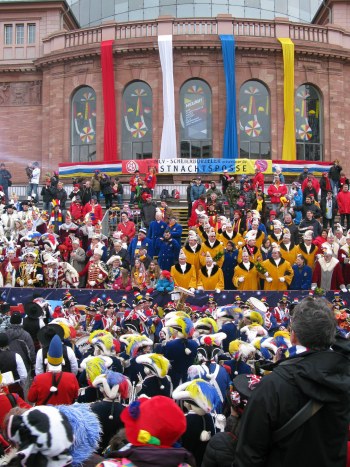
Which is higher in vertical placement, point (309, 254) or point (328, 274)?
point (309, 254)

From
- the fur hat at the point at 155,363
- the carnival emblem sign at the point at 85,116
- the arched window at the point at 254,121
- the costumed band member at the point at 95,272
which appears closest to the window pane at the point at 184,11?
the arched window at the point at 254,121

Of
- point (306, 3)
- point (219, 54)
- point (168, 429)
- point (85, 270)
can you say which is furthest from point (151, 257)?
point (306, 3)

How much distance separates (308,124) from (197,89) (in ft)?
18.2

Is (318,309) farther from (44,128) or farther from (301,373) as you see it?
(44,128)

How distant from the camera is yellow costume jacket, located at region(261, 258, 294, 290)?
15.2 metres

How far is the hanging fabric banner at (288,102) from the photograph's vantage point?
3000 centimetres

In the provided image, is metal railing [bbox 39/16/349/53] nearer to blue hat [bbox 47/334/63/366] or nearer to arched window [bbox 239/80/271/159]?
arched window [bbox 239/80/271/159]

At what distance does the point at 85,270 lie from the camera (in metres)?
16.0

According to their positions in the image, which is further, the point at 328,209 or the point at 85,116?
the point at 85,116

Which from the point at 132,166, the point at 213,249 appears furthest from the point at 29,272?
the point at 132,166

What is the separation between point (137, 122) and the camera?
102ft

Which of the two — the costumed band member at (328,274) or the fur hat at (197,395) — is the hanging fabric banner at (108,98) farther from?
the fur hat at (197,395)

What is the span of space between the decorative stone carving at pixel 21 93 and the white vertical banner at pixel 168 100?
7151 millimetres

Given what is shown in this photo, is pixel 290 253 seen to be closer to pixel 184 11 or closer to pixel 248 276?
pixel 248 276
